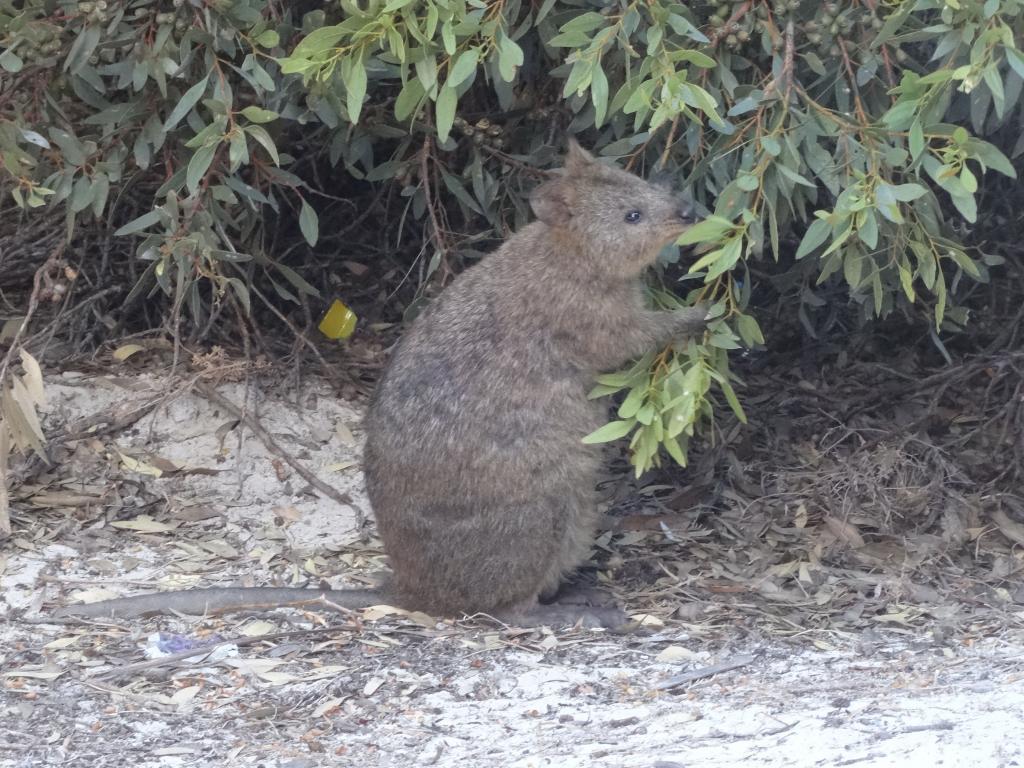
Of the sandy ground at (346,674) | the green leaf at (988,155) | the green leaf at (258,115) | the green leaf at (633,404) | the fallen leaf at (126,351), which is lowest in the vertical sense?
the sandy ground at (346,674)

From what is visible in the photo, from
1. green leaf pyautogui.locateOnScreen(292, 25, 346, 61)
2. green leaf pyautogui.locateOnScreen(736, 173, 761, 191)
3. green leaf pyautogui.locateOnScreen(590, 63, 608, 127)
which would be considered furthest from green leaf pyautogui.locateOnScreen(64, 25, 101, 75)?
green leaf pyautogui.locateOnScreen(736, 173, 761, 191)

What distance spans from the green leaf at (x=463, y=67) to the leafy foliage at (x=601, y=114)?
13 millimetres

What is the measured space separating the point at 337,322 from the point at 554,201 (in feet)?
6.29

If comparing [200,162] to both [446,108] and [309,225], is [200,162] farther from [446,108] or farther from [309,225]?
[446,108]

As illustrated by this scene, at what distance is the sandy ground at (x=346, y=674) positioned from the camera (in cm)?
400

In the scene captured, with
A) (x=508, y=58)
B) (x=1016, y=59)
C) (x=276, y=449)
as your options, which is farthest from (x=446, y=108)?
(x=276, y=449)

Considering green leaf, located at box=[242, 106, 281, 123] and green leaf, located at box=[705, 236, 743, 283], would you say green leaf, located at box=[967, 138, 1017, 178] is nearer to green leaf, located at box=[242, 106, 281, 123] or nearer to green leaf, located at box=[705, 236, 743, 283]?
green leaf, located at box=[705, 236, 743, 283]

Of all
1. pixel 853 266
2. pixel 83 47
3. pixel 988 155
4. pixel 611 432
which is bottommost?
pixel 611 432

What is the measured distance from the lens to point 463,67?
13.9ft

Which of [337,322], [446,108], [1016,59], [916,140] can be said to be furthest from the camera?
[337,322]

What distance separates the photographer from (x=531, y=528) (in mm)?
5234

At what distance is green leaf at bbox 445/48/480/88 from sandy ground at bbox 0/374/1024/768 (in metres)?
2.11

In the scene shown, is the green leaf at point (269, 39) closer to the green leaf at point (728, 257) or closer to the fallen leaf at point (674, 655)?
the green leaf at point (728, 257)

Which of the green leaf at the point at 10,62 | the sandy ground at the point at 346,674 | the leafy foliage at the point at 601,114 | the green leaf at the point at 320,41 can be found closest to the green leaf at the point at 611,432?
the leafy foliage at the point at 601,114
